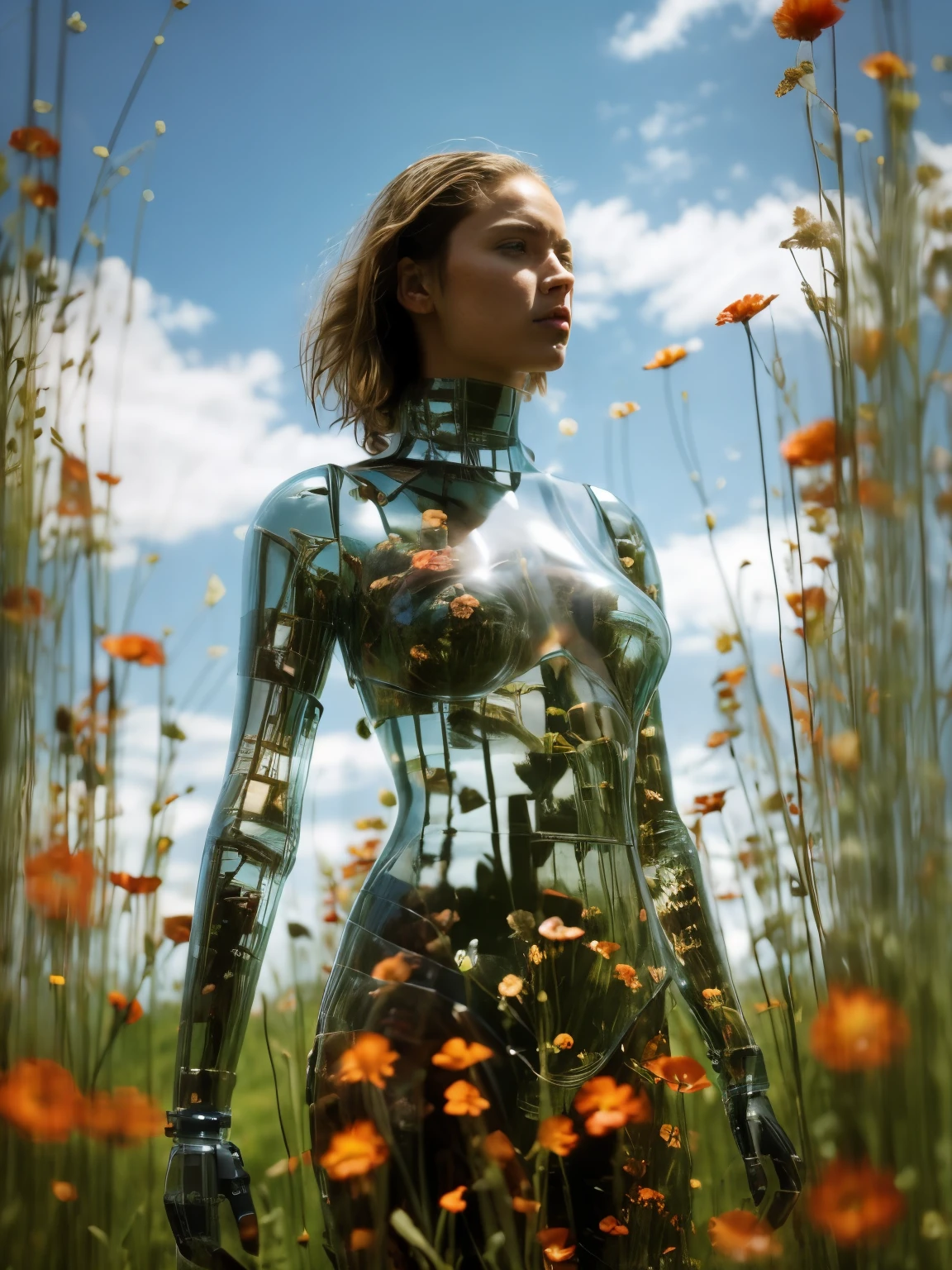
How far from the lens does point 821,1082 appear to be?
0.77m

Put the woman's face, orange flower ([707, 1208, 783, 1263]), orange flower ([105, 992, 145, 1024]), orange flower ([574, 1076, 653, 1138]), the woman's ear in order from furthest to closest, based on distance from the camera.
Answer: the woman's ear → the woman's face → orange flower ([105, 992, 145, 1024]) → orange flower ([574, 1076, 653, 1138]) → orange flower ([707, 1208, 783, 1263])

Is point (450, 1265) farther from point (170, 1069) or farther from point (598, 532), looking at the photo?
point (598, 532)

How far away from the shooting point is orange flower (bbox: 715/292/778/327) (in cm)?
115

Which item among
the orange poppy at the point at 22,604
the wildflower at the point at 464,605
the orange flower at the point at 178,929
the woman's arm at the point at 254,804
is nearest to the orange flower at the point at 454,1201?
the woman's arm at the point at 254,804

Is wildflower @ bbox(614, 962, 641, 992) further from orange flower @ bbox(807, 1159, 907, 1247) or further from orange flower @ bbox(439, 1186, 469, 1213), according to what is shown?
orange flower @ bbox(807, 1159, 907, 1247)

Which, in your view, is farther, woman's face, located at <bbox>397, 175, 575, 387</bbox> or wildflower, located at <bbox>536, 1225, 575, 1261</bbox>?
woman's face, located at <bbox>397, 175, 575, 387</bbox>

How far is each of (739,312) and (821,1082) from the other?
794 millimetres

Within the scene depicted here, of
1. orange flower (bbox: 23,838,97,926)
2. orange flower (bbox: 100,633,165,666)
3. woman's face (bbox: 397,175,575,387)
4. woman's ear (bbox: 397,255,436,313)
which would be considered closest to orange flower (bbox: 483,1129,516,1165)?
orange flower (bbox: 23,838,97,926)


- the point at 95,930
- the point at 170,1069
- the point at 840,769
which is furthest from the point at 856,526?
the point at 170,1069

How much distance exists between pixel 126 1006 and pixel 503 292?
39.4 inches

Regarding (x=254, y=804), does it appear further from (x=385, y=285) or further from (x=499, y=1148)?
(x=385, y=285)

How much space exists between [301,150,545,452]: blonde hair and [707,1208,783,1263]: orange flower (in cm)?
116

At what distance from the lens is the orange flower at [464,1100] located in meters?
0.96

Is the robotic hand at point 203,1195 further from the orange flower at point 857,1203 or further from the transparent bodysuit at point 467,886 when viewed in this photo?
the orange flower at point 857,1203
